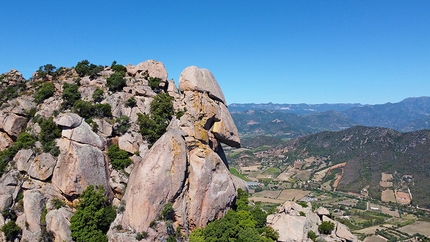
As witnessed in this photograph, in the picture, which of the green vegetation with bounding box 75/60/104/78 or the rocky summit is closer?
the rocky summit

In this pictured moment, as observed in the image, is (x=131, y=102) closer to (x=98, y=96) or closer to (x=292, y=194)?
(x=98, y=96)

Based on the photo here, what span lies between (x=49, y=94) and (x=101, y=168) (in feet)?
60.8

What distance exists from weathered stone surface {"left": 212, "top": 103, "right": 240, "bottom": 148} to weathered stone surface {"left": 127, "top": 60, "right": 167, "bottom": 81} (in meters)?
13.7

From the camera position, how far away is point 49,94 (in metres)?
44.8

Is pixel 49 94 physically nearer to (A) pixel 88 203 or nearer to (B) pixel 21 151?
(B) pixel 21 151

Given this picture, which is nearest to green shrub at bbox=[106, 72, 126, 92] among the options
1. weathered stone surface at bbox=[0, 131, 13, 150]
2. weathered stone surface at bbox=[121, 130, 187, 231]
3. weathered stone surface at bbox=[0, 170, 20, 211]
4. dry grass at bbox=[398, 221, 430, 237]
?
weathered stone surface at bbox=[0, 131, 13, 150]

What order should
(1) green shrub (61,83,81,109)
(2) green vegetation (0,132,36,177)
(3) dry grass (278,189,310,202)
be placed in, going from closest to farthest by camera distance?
(2) green vegetation (0,132,36,177)
(1) green shrub (61,83,81,109)
(3) dry grass (278,189,310,202)

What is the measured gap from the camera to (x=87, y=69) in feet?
172

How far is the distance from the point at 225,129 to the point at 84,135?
63.8ft

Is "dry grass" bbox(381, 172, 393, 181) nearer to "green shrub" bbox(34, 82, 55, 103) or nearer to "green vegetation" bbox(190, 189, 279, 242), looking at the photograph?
"green vegetation" bbox(190, 189, 279, 242)

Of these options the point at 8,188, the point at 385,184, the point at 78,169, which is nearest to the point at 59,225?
the point at 78,169

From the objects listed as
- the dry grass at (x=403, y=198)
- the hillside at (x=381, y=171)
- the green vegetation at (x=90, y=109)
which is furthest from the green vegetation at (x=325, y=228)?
the dry grass at (x=403, y=198)

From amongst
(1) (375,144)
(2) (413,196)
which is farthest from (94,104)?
(1) (375,144)

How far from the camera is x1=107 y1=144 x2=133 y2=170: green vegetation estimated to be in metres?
36.2
